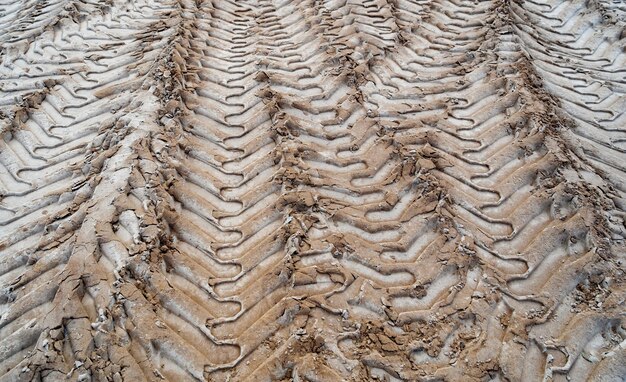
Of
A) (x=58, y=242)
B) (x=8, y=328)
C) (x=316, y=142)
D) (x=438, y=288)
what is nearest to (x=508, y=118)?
(x=316, y=142)

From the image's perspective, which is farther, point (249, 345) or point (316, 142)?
point (316, 142)

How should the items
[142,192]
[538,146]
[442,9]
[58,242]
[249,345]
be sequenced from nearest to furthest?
[249,345] < [58,242] < [142,192] < [538,146] < [442,9]

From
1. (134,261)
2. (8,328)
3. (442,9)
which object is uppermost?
(442,9)

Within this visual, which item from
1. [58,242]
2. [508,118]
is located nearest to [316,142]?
[508,118]

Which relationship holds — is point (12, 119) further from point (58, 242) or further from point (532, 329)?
point (532, 329)

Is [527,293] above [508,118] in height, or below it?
below

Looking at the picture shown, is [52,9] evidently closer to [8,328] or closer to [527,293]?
[8,328]

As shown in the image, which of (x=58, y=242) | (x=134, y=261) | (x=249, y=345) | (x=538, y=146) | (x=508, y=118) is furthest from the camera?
(x=508, y=118)
